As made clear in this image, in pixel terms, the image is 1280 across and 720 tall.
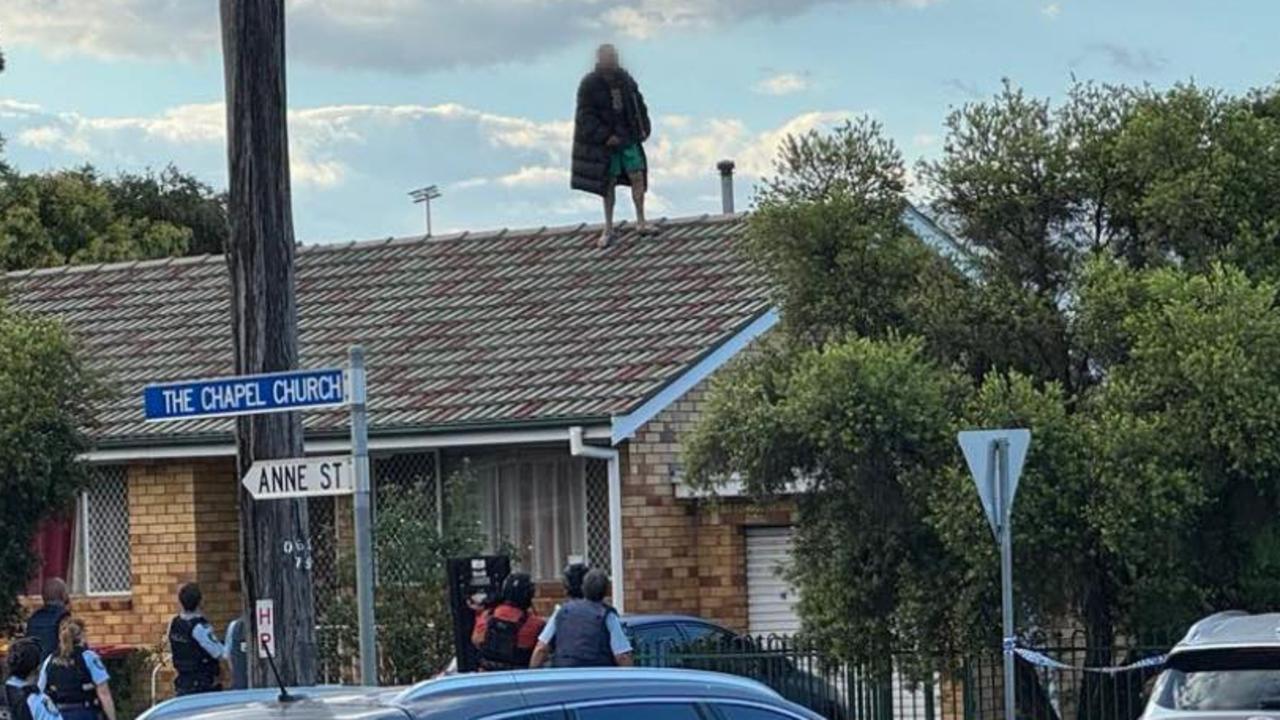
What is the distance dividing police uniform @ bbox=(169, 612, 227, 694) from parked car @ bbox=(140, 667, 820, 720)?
1012 cm

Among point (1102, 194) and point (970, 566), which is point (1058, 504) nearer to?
point (970, 566)

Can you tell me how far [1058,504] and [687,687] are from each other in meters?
9.63

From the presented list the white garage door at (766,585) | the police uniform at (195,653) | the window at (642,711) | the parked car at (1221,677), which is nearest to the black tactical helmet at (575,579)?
the police uniform at (195,653)

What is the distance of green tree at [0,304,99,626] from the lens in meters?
23.1

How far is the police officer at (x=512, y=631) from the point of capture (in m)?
18.0

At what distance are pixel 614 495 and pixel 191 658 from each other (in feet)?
19.3

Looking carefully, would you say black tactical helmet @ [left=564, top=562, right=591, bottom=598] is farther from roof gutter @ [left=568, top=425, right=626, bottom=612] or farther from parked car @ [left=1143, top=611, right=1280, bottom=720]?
roof gutter @ [left=568, top=425, right=626, bottom=612]

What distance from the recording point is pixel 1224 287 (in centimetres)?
1791

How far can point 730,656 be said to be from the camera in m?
20.3

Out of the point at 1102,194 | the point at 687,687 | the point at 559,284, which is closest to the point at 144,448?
the point at 559,284

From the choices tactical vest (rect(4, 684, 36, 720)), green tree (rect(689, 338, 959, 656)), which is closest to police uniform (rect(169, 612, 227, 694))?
tactical vest (rect(4, 684, 36, 720))

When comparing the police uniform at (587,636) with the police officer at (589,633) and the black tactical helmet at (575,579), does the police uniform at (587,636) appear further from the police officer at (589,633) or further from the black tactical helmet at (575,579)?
the black tactical helmet at (575,579)

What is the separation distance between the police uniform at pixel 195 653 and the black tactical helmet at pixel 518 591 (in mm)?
2272

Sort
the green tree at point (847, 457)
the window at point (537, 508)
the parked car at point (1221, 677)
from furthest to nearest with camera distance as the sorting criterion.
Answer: the window at point (537, 508) → the green tree at point (847, 457) → the parked car at point (1221, 677)
